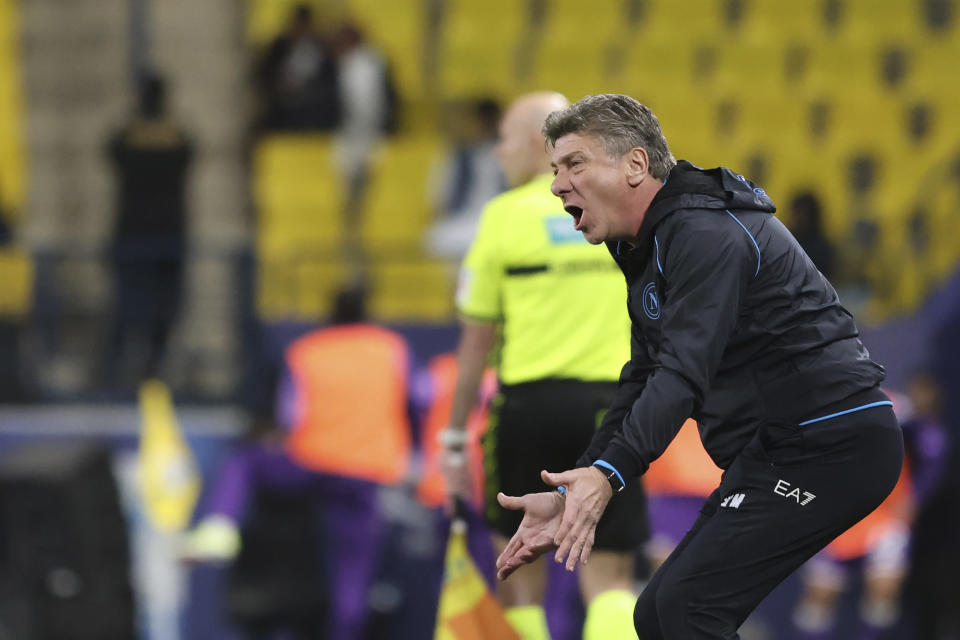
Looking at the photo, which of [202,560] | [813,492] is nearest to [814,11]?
[202,560]

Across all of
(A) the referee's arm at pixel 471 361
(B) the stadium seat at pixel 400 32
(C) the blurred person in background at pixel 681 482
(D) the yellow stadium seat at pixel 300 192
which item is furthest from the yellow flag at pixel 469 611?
(B) the stadium seat at pixel 400 32

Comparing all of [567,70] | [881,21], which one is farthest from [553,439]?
[881,21]

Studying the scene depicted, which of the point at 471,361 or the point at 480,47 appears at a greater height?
the point at 471,361

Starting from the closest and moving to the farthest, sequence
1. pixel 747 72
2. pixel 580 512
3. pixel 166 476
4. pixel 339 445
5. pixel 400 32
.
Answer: pixel 580 512, pixel 339 445, pixel 166 476, pixel 400 32, pixel 747 72

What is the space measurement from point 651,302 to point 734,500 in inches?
19.9

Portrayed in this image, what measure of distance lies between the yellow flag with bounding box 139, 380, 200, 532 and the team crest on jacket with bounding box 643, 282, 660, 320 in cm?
651

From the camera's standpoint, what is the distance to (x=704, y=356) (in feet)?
11.1

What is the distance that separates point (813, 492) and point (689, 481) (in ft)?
14.5

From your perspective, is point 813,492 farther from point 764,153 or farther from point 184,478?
point 764,153

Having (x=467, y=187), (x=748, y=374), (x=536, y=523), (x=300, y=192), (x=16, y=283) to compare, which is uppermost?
(x=748, y=374)

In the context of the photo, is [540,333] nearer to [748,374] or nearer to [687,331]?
[748,374]

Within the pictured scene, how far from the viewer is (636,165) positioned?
359 cm

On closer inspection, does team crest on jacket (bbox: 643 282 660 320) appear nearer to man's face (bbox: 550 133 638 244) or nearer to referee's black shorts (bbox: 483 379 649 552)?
man's face (bbox: 550 133 638 244)

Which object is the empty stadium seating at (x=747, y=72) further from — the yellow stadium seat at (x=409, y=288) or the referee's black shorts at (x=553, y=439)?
the referee's black shorts at (x=553, y=439)
